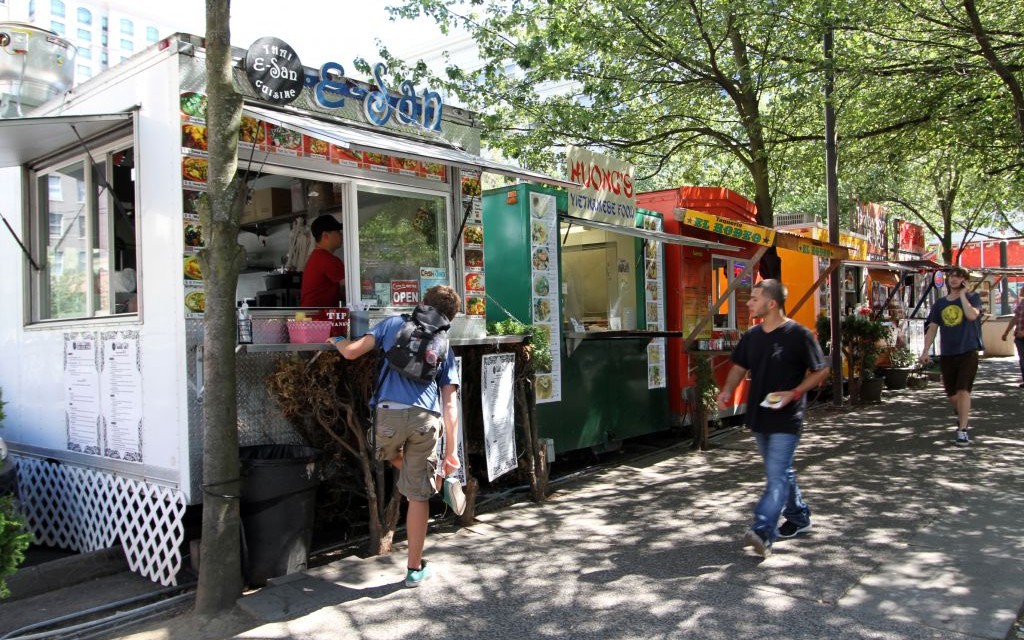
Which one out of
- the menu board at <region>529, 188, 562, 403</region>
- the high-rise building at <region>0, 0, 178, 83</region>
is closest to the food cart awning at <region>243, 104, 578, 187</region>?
the menu board at <region>529, 188, 562, 403</region>

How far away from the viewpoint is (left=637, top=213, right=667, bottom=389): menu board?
886 centimetres

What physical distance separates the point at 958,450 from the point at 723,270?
3652 mm

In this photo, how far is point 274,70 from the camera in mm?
4945

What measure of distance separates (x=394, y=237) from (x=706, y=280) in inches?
212

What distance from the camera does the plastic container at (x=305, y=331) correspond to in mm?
4727

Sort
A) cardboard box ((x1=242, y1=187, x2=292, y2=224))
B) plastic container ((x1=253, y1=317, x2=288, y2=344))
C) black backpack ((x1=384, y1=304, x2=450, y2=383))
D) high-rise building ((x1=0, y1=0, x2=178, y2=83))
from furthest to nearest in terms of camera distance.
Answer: high-rise building ((x1=0, y1=0, x2=178, y2=83)) → cardboard box ((x1=242, y1=187, x2=292, y2=224)) → plastic container ((x1=253, y1=317, x2=288, y2=344)) → black backpack ((x1=384, y1=304, x2=450, y2=383))

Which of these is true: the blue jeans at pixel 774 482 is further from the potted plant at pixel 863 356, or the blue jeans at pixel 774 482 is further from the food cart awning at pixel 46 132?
the potted plant at pixel 863 356

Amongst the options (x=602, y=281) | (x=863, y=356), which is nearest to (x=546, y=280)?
(x=602, y=281)

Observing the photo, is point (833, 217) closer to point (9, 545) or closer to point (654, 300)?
point (654, 300)

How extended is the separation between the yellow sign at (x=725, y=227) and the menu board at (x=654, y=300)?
3.78 feet

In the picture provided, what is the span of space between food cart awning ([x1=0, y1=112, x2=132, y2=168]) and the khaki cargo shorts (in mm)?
2620

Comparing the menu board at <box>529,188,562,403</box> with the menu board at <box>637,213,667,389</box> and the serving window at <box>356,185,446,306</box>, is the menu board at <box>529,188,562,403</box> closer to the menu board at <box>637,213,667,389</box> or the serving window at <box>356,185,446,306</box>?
the serving window at <box>356,185,446,306</box>

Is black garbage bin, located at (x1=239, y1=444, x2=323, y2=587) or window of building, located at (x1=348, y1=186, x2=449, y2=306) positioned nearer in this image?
black garbage bin, located at (x1=239, y1=444, x2=323, y2=587)

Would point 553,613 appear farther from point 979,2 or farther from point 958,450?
point 979,2
